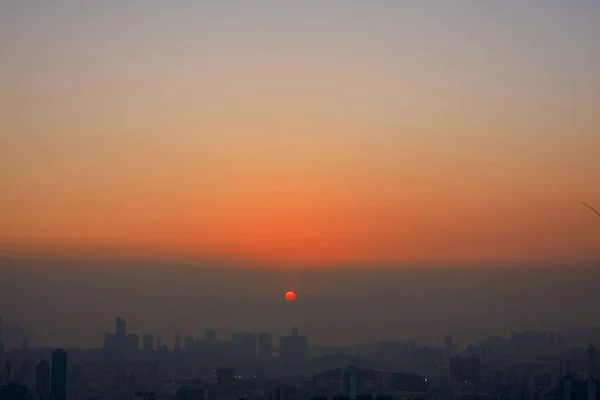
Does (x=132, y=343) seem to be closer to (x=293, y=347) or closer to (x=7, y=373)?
(x=293, y=347)

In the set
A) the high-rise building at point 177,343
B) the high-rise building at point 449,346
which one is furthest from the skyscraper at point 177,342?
the high-rise building at point 449,346

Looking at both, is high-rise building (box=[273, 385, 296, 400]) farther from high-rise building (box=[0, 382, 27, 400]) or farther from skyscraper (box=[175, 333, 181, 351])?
skyscraper (box=[175, 333, 181, 351])

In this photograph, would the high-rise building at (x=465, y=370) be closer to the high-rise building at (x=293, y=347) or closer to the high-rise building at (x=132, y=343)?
the high-rise building at (x=293, y=347)

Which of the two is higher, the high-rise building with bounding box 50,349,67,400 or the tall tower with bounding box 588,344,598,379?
the tall tower with bounding box 588,344,598,379

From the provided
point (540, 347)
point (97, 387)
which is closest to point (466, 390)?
point (97, 387)

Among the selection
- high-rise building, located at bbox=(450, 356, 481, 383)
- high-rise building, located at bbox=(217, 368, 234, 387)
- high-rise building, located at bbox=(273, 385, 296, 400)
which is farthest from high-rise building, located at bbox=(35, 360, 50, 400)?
high-rise building, located at bbox=(450, 356, 481, 383)

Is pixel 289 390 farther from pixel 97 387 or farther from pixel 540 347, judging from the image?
pixel 540 347
